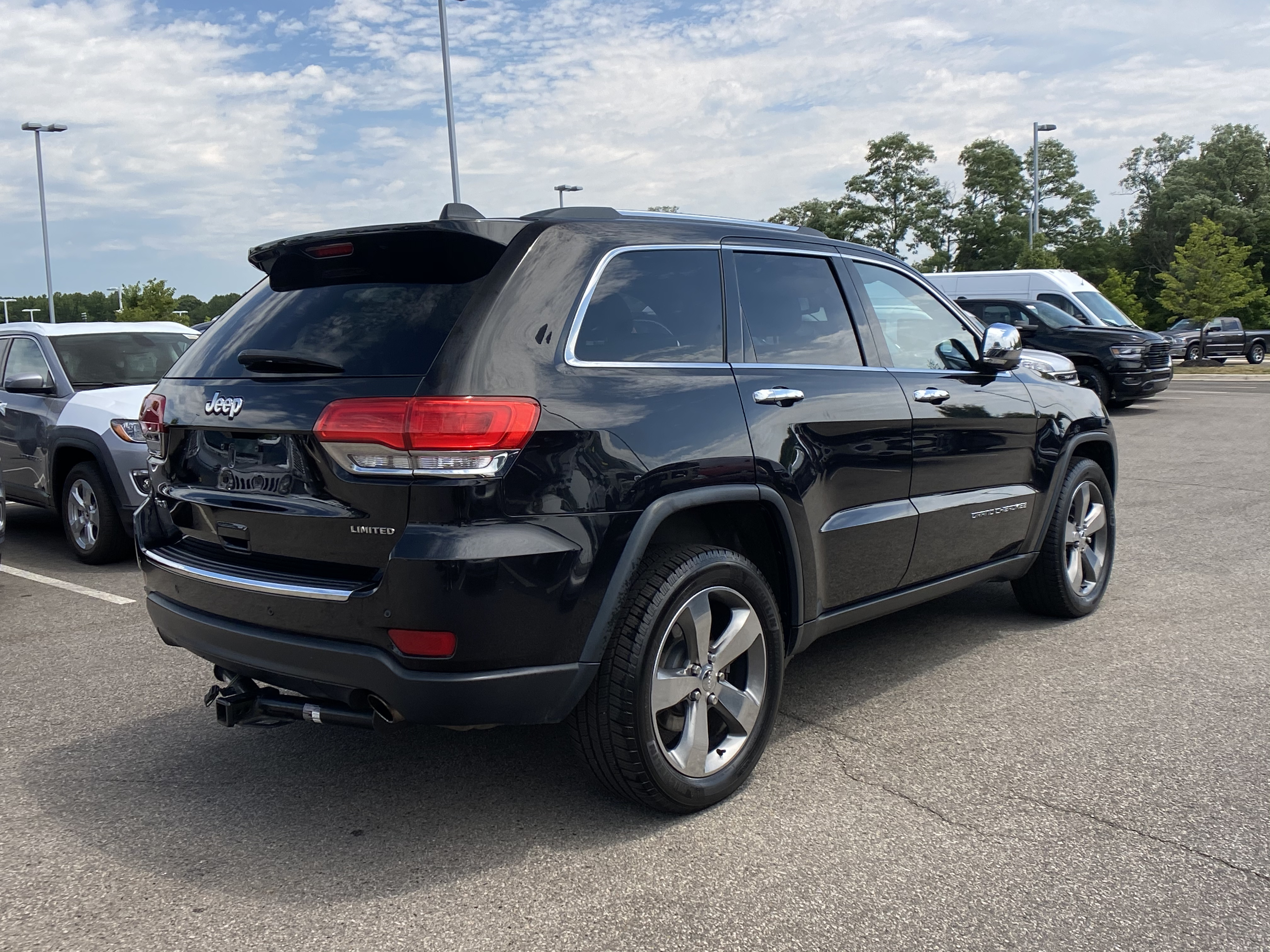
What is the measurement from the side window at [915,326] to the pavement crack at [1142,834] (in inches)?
69.4

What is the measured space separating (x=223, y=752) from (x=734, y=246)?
253cm

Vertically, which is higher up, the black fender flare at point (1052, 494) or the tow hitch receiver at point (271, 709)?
the black fender flare at point (1052, 494)

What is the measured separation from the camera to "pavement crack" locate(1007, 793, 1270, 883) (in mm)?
2850

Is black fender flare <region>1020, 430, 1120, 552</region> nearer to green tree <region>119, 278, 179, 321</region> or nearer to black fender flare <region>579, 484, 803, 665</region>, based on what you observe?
black fender flare <region>579, 484, 803, 665</region>

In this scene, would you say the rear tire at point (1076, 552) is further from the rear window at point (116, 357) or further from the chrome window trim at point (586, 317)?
the rear window at point (116, 357)

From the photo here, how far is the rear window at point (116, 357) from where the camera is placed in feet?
26.3

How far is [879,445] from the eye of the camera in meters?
3.98

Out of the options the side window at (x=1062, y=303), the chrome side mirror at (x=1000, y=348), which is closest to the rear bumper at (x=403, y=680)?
the chrome side mirror at (x=1000, y=348)

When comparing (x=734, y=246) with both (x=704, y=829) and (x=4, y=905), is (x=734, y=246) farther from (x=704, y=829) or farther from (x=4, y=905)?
(x=4, y=905)

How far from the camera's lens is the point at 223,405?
319 cm

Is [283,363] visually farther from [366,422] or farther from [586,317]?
[586,317]

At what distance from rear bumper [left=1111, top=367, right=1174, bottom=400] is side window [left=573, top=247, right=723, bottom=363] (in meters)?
14.7

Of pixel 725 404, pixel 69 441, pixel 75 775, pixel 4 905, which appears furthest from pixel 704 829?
pixel 69 441

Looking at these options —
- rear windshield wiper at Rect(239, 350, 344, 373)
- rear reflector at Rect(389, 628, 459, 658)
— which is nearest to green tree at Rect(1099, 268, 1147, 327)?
rear windshield wiper at Rect(239, 350, 344, 373)
